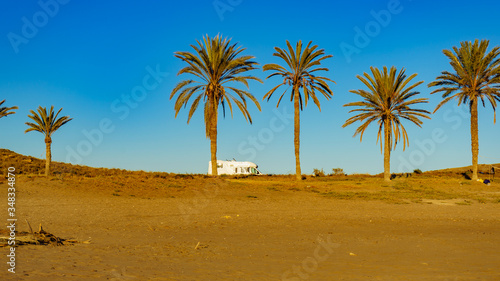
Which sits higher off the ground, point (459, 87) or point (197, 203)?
point (459, 87)

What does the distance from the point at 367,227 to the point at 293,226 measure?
7.82 ft

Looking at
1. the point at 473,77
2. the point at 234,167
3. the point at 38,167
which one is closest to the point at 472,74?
the point at 473,77

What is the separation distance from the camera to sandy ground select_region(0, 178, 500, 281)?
23.2 ft

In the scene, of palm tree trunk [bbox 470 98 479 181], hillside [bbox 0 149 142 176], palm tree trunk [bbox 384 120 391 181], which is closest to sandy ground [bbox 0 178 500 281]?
palm tree trunk [bbox 384 120 391 181]

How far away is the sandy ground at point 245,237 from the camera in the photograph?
7074 millimetres

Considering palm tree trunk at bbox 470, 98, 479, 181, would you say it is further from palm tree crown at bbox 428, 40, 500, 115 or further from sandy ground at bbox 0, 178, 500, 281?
sandy ground at bbox 0, 178, 500, 281

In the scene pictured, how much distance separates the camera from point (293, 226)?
13.1 metres

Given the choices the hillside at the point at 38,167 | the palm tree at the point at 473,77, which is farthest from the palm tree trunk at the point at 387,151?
the hillside at the point at 38,167

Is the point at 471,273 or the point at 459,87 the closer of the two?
the point at 471,273

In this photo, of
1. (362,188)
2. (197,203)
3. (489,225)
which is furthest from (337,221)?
(362,188)

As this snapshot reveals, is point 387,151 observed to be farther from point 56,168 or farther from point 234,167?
point 56,168

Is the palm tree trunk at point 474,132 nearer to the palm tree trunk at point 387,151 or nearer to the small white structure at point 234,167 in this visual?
the palm tree trunk at point 387,151

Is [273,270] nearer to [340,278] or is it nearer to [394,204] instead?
[340,278]

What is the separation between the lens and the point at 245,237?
11.1m
